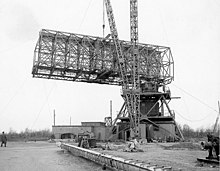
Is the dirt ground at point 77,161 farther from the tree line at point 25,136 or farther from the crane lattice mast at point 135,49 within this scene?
the tree line at point 25,136

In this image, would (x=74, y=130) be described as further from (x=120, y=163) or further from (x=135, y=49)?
(x=120, y=163)

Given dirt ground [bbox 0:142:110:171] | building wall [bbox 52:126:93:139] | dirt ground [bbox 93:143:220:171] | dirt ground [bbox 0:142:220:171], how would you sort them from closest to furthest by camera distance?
dirt ground [bbox 93:143:220:171], dirt ground [bbox 0:142:220:171], dirt ground [bbox 0:142:110:171], building wall [bbox 52:126:93:139]

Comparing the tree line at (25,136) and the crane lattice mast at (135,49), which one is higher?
the crane lattice mast at (135,49)

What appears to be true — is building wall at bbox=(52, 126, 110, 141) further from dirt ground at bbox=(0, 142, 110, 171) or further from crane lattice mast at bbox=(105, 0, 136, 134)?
dirt ground at bbox=(0, 142, 110, 171)

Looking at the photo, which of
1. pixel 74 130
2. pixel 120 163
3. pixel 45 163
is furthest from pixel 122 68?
pixel 120 163

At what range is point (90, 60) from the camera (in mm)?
45625

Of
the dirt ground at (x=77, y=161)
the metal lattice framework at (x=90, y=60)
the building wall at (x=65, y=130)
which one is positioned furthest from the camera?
the building wall at (x=65, y=130)

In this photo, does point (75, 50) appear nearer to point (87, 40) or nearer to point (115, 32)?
point (87, 40)

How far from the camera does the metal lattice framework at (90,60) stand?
140ft

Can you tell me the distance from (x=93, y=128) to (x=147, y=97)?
14127 mm

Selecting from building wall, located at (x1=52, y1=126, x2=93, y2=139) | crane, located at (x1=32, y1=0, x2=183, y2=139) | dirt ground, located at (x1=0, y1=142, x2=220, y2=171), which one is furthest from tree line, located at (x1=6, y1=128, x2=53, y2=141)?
dirt ground, located at (x1=0, y1=142, x2=220, y2=171)

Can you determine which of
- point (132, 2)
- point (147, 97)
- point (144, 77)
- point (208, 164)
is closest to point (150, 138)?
point (147, 97)

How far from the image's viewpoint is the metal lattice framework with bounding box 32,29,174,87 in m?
42.7

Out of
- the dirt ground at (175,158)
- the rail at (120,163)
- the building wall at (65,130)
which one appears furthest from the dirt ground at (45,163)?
the building wall at (65,130)
